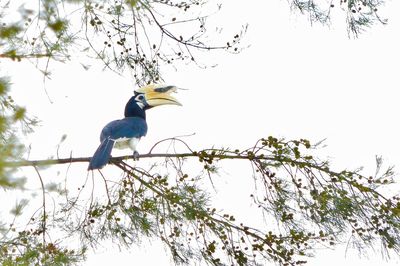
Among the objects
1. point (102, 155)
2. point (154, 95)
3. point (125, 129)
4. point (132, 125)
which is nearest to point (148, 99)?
point (154, 95)

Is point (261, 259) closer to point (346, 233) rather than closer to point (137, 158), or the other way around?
point (346, 233)

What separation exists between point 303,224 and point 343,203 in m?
0.23

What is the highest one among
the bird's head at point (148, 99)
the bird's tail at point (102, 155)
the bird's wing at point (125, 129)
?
the bird's head at point (148, 99)

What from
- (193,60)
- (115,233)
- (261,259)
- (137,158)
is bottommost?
(261,259)

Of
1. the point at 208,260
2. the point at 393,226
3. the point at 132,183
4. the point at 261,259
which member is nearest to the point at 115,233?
the point at 132,183

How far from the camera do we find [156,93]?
13.3 ft

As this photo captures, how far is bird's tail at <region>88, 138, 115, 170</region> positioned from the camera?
339 cm

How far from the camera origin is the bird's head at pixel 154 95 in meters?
4.05

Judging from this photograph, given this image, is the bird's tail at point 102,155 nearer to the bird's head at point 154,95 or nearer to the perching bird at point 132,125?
the perching bird at point 132,125

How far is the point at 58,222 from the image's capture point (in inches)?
144

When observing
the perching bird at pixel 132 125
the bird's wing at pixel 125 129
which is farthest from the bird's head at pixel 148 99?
the bird's wing at pixel 125 129

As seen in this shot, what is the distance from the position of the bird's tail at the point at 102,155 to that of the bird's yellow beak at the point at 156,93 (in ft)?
1.83

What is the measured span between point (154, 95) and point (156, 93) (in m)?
0.02

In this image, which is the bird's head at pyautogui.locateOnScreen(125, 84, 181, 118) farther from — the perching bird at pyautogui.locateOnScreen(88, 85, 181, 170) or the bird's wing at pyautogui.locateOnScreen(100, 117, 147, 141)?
the bird's wing at pyautogui.locateOnScreen(100, 117, 147, 141)
